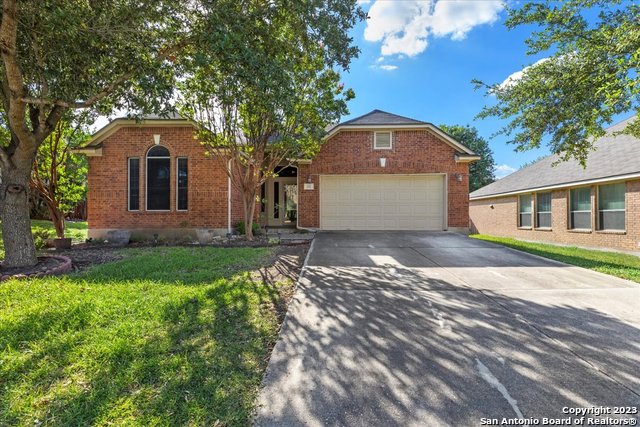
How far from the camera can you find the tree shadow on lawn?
2.06m

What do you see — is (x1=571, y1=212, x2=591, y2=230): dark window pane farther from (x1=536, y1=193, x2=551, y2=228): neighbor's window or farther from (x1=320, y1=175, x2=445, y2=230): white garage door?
(x1=320, y1=175, x2=445, y2=230): white garage door

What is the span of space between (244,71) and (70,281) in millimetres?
4734

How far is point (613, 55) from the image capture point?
6672 millimetres

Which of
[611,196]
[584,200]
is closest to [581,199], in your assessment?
[584,200]

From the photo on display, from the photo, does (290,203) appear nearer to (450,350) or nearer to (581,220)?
(450,350)

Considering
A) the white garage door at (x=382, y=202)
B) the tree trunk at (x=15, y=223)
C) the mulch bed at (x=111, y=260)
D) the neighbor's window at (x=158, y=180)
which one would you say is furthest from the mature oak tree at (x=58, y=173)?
the white garage door at (x=382, y=202)

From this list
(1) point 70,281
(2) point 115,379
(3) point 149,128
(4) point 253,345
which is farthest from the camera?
(3) point 149,128

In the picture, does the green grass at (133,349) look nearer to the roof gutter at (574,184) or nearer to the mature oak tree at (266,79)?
the mature oak tree at (266,79)

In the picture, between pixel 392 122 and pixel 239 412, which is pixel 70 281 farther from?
pixel 392 122

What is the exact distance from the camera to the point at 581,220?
12.9 meters

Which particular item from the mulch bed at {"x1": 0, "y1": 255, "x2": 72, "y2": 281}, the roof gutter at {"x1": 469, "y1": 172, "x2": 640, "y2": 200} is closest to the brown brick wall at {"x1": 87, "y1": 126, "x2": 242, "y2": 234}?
the mulch bed at {"x1": 0, "y1": 255, "x2": 72, "y2": 281}

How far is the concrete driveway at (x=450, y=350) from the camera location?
2.08 metres

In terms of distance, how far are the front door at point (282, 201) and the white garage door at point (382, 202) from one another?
1717mm

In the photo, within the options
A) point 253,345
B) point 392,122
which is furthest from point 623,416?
point 392,122
